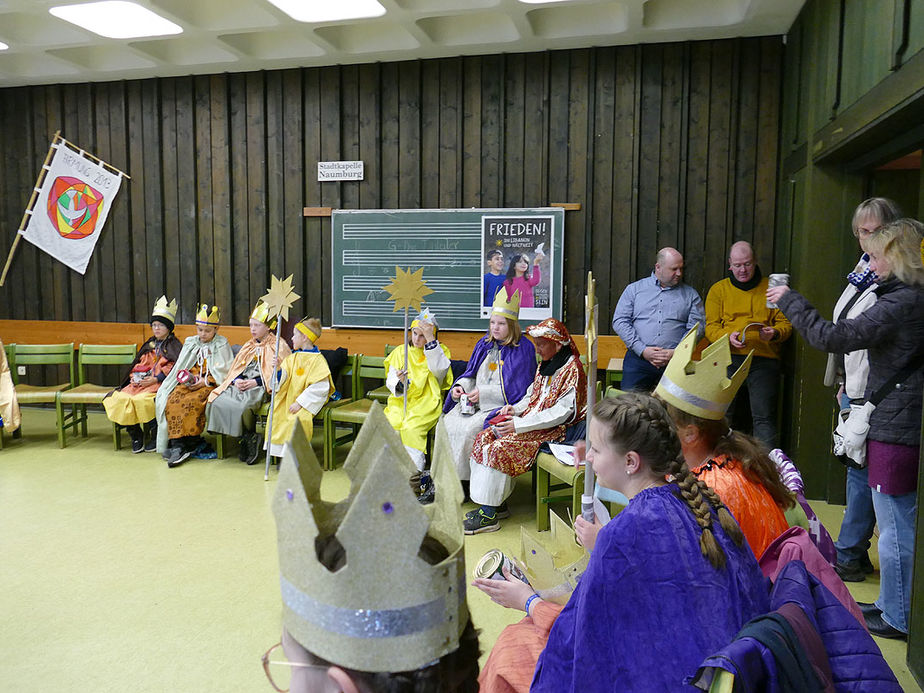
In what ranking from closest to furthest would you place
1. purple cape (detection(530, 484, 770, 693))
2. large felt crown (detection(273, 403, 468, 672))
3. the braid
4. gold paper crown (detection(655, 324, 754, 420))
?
1. large felt crown (detection(273, 403, 468, 672))
2. purple cape (detection(530, 484, 770, 693))
3. the braid
4. gold paper crown (detection(655, 324, 754, 420))

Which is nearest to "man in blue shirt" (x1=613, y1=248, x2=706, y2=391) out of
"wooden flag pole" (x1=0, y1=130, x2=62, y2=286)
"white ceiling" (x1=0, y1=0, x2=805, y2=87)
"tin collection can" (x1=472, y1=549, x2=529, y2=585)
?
"white ceiling" (x1=0, y1=0, x2=805, y2=87)

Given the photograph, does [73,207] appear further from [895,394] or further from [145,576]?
[895,394]

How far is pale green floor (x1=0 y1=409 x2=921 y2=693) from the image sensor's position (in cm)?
260

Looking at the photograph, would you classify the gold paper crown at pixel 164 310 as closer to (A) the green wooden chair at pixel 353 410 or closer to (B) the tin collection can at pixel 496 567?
(A) the green wooden chair at pixel 353 410

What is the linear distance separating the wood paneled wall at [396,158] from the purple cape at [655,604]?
4.60 meters

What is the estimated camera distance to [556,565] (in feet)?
6.57

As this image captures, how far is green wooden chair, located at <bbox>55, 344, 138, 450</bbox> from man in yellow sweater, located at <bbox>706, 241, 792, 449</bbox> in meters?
4.94

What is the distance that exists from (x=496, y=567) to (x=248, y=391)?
4.05 metres

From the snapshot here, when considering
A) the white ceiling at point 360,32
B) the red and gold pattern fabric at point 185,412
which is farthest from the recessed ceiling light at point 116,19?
the red and gold pattern fabric at point 185,412

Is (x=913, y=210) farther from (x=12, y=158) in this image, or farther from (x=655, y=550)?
(x=12, y=158)

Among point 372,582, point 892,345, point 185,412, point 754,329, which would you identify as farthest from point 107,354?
point 372,582

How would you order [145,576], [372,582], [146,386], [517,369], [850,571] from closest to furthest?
1. [372,582]
2. [850,571]
3. [145,576]
4. [517,369]
5. [146,386]

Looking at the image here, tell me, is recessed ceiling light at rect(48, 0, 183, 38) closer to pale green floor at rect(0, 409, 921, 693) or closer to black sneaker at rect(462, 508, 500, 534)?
pale green floor at rect(0, 409, 921, 693)

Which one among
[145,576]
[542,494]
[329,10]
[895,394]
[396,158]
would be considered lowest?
[145,576]
